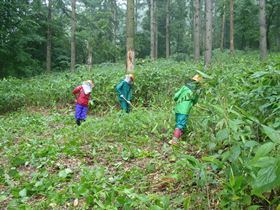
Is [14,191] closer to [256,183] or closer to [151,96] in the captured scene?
[256,183]

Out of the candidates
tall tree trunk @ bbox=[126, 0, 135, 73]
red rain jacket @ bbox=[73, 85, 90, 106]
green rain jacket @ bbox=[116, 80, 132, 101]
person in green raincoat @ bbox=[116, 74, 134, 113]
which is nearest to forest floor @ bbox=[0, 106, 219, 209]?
red rain jacket @ bbox=[73, 85, 90, 106]

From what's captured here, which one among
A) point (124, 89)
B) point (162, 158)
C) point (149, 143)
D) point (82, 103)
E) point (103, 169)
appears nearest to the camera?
point (103, 169)

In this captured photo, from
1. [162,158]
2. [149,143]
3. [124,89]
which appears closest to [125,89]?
[124,89]

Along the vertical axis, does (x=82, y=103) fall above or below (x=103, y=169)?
above

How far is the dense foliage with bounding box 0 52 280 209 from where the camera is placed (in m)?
3.05

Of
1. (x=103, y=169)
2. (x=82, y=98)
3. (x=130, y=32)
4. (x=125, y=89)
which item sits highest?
(x=130, y=32)

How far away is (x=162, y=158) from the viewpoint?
575cm

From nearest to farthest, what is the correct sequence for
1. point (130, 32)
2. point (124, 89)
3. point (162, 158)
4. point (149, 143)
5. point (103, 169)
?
point (103, 169)
point (162, 158)
point (149, 143)
point (124, 89)
point (130, 32)

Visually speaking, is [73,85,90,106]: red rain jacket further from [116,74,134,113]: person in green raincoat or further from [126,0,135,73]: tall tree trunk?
[126,0,135,73]: tall tree trunk

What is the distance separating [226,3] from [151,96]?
85.2 feet

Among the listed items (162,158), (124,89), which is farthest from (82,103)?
(162,158)

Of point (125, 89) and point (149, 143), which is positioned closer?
point (149, 143)

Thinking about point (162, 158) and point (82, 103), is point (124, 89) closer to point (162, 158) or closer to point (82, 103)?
point (82, 103)

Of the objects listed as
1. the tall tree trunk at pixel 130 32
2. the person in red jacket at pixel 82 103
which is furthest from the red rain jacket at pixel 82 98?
the tall tree trunk at pixel 130 32
